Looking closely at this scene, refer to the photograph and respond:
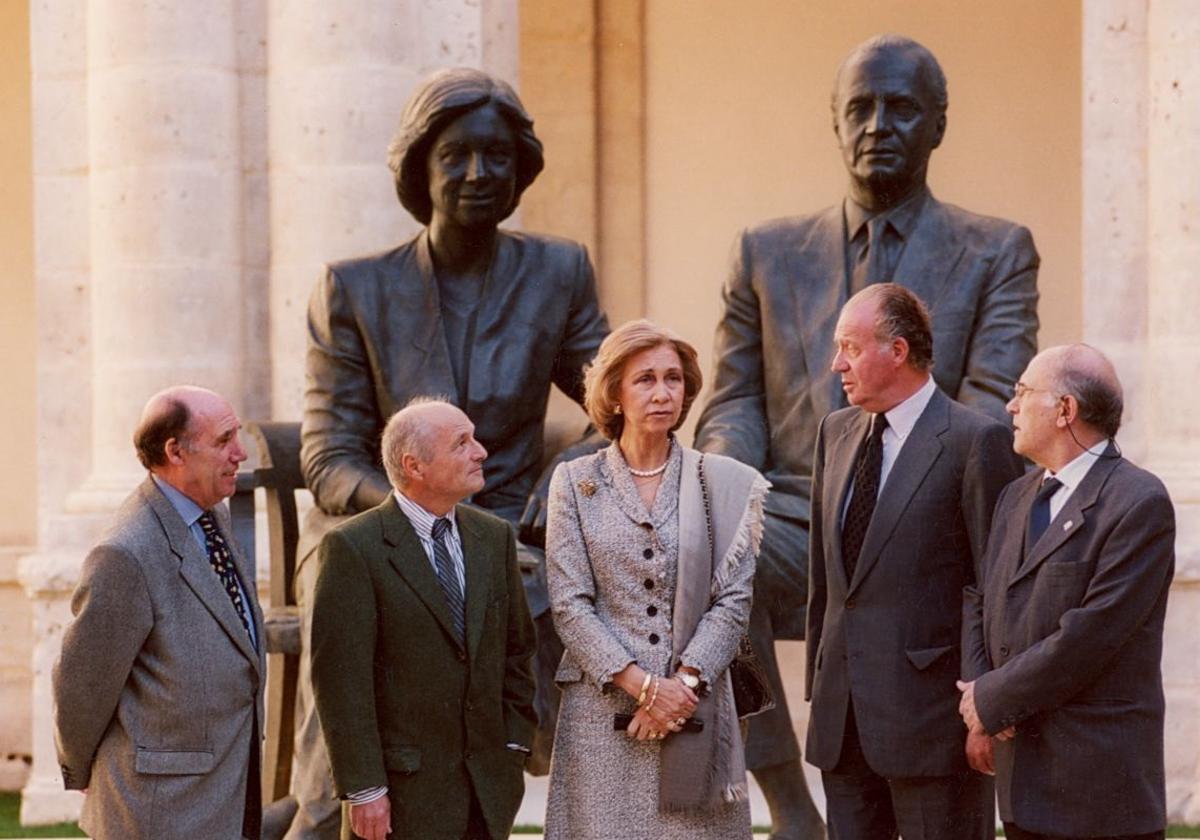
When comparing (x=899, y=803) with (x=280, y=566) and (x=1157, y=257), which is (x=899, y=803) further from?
(x=1157, y=257)

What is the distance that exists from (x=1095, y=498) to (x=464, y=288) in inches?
104

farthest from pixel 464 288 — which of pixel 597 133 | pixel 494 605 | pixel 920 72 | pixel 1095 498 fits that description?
pixel 597 133

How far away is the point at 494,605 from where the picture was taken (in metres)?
5.47

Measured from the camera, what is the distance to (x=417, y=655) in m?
5.39

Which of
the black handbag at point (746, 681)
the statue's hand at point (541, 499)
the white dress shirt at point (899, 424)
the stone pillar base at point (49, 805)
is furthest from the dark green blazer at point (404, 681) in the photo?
the stone pillar base at point (49, 805)

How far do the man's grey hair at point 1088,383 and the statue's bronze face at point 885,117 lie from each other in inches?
70.8

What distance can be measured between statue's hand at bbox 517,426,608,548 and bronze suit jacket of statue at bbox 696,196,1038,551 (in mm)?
396

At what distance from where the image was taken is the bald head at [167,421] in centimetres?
540

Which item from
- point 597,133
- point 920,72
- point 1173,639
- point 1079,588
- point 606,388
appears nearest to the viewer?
point 1079,588

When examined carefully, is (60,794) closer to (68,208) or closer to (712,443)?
(68,208)

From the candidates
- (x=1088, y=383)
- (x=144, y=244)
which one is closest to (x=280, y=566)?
(x=144, y=244)

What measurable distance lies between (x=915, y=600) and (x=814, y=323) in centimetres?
174

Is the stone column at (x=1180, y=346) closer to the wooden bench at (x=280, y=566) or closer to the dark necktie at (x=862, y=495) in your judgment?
the wooden bench at (x=280, y=566)

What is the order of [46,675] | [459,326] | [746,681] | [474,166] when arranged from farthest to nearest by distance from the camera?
1. [46,675]
2. [459,326]
3. [474,166]
4. [746,681]
